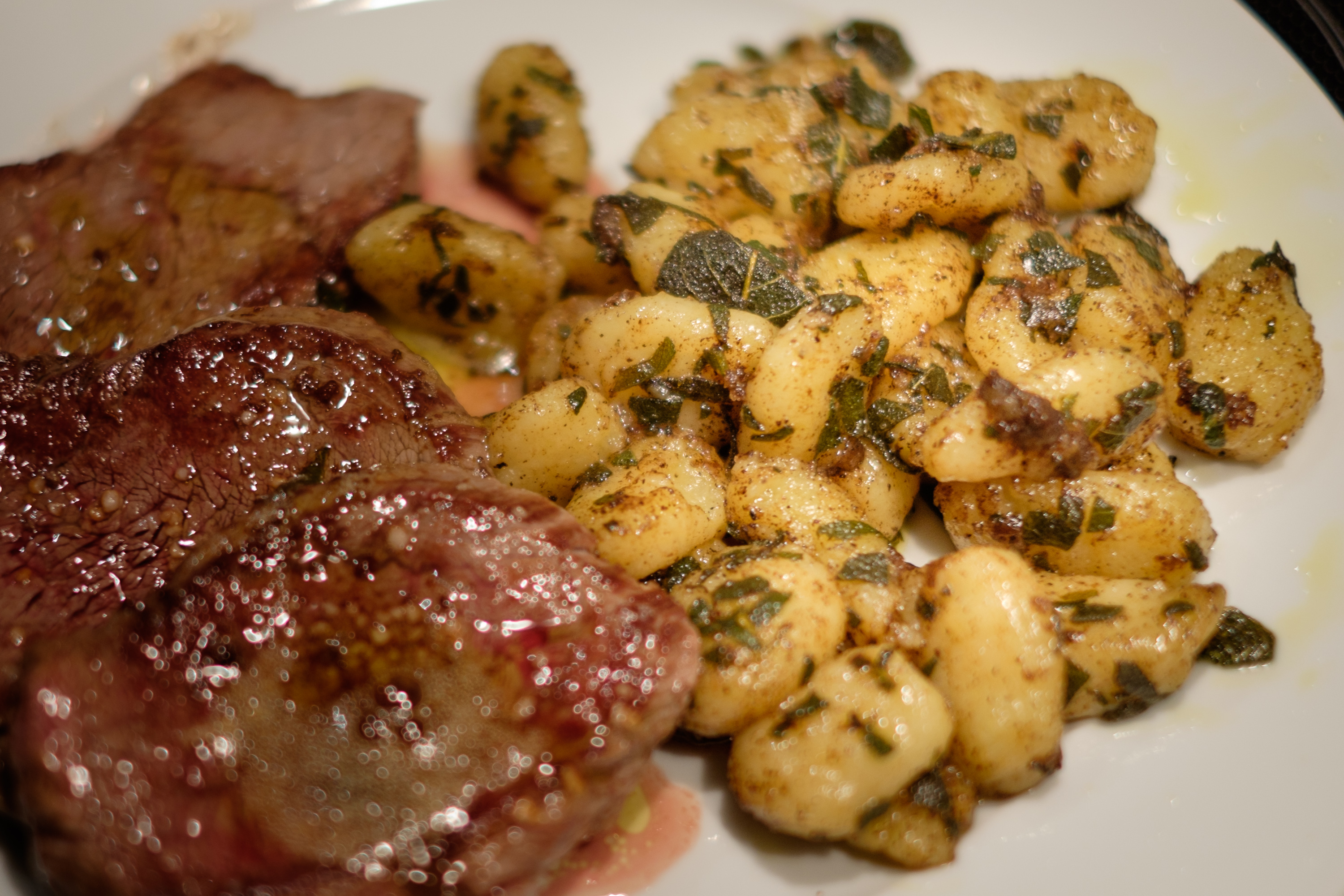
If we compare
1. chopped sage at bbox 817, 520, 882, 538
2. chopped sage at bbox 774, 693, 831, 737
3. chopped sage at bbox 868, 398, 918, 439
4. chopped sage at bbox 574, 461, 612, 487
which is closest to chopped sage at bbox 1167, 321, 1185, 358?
chopped sage at bbox 868, 398, 918, 439

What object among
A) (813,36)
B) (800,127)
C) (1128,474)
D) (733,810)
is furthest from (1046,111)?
(733,810)

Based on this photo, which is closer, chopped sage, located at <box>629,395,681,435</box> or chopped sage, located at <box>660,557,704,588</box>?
chopped sage, located at <box>660,557,704,588</box>

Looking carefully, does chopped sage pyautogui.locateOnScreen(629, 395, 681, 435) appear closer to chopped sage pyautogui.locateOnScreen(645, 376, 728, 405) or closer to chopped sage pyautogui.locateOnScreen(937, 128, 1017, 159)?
chopped sage pyautogui.locateOnScreen(645, 376, 728, 405)

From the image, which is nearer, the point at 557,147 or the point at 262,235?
the point at 262,235

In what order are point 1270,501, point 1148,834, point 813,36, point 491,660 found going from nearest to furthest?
point 491,660 < point 1148,834 < point 1270,501 < point 813,36

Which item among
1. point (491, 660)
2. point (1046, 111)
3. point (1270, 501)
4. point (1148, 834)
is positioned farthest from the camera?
point (1046, 111)

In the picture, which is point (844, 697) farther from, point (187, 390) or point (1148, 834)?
point (187, 390)

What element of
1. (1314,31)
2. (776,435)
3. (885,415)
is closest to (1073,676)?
(885,415)
